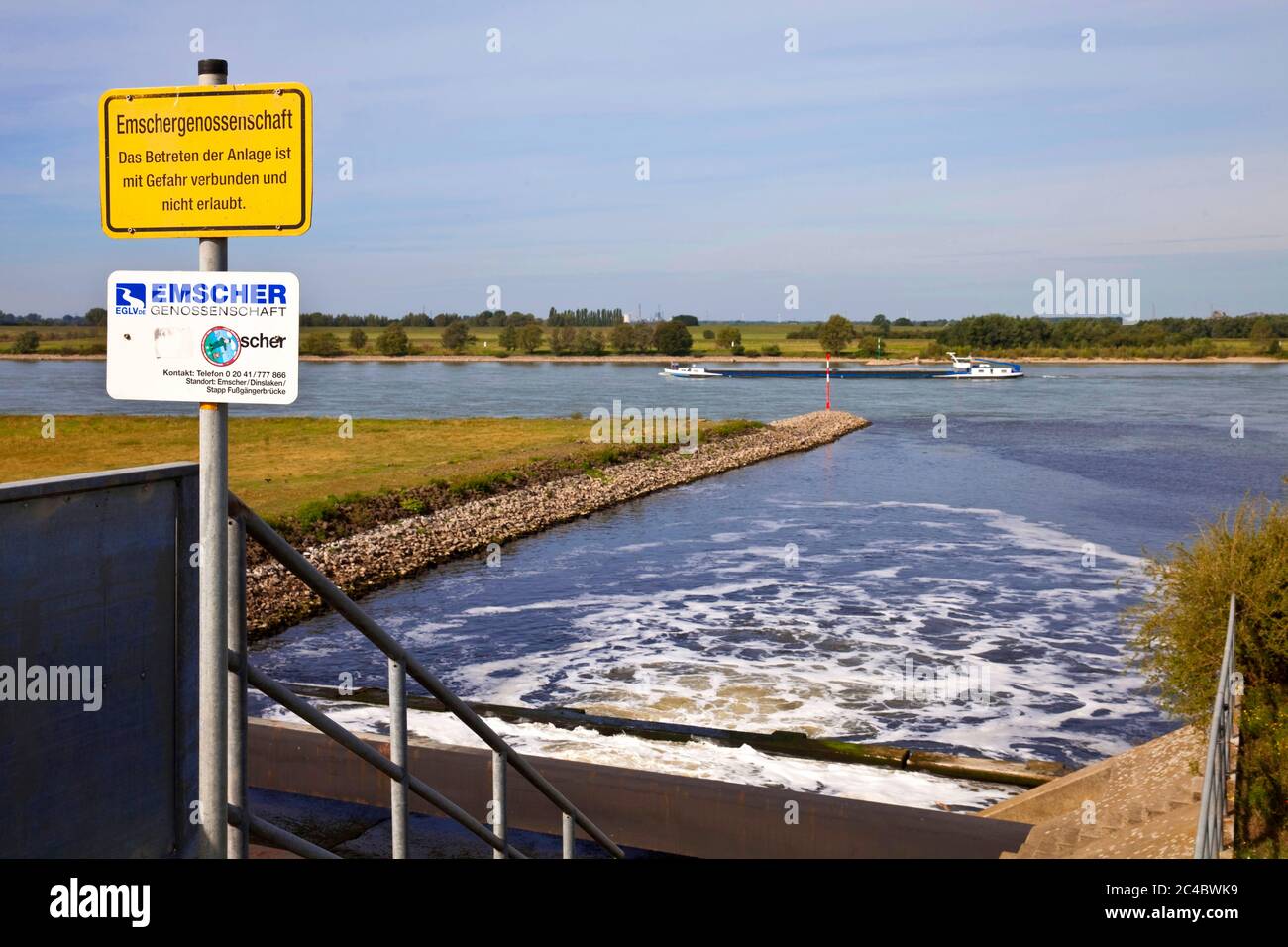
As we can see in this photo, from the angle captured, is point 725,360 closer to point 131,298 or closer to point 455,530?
point 455,530

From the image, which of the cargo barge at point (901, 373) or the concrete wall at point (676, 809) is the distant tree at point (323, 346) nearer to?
the cargo barge at point (901, 373)

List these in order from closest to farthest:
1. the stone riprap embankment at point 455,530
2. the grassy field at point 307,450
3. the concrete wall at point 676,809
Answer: the concrete wall at point 676,809, the stone riprap embankment at point 455,530, the grassy field at point 307,450

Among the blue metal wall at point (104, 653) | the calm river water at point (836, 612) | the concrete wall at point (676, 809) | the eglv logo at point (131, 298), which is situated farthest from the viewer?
the calm river water at point (836, 612)

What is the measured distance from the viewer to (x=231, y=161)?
2906mm

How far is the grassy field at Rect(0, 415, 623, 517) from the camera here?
3347cm

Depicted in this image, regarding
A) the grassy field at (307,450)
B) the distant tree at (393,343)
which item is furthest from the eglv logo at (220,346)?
the distant tree at (393,343)

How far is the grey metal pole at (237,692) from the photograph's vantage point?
282cm

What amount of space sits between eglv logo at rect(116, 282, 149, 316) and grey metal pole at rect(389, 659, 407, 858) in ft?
3.85
